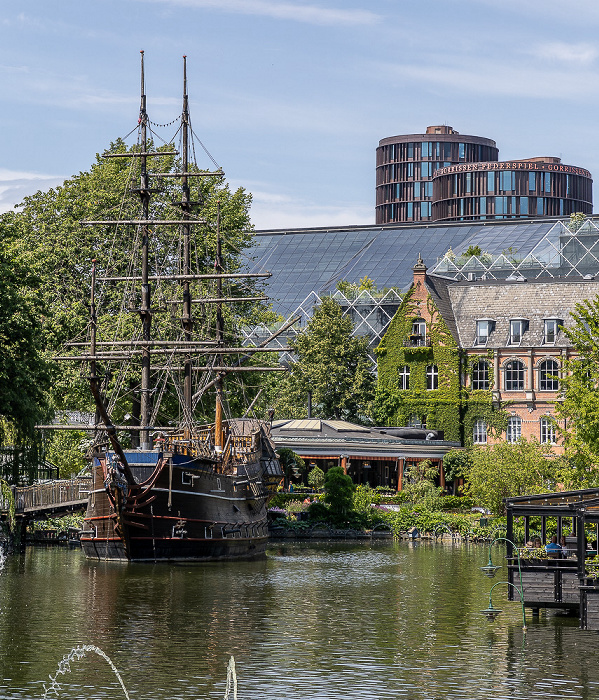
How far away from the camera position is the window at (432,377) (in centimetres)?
9494

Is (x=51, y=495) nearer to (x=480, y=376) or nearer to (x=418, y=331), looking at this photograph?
(x=418, y=331)

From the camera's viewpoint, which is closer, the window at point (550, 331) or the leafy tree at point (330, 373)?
the window at point (550, 331)

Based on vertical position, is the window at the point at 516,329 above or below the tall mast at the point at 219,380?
above

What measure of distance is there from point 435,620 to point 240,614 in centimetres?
508

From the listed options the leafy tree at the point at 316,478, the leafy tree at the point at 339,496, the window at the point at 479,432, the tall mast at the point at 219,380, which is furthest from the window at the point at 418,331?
the tall mast at the point at 219,380

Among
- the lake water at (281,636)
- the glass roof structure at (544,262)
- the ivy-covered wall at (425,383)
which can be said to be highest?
the glass roof structure at (544,262)

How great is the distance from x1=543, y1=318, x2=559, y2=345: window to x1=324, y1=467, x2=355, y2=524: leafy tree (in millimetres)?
27129

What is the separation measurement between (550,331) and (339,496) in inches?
1133

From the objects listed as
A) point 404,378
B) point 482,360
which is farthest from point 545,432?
point 404,378

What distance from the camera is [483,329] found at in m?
96.1

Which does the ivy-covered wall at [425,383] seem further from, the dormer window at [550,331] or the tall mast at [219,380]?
the tall mast at [219,380]

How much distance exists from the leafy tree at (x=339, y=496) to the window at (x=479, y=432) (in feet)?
78.0

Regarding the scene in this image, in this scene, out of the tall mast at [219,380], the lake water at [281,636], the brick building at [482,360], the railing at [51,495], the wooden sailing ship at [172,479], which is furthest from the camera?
the brick building at [482,360]

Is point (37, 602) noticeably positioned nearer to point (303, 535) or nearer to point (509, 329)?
point (303, 535)
